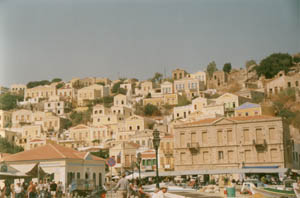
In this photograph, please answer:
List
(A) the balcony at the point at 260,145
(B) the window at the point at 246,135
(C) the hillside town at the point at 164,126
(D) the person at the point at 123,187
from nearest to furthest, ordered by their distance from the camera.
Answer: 1. (D) the person at the point at 123,187
2. (C) the hillside town at the point at 164,126
3. (A) the balcony at the point at 260,145
4. (B) the window at the point at 246,135

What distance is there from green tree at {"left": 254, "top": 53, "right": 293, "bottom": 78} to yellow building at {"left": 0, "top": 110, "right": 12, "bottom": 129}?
3853 cm

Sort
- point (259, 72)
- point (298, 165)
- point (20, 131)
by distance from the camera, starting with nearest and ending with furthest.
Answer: point (298, 165), point (20, 131), point (259, 72)

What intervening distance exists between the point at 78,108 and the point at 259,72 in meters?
29.5

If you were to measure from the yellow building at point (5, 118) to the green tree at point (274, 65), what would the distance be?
38526 millimetres

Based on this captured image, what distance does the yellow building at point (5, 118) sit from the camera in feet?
173

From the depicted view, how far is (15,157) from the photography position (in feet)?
68.2

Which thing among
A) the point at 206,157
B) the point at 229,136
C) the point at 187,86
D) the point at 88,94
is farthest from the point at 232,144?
the point at 88,94

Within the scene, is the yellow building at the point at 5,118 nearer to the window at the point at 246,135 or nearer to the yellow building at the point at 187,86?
the yellow building at the point at 187,86

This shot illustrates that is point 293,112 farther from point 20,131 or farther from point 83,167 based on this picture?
point 20,131

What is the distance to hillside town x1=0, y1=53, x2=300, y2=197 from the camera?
2428cm

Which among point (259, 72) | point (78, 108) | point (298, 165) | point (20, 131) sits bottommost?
point (298, 165)

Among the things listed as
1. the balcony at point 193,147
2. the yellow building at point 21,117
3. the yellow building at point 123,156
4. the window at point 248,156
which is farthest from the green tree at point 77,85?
the window at point 248,156

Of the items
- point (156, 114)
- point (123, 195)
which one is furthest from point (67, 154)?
point (156, 114)

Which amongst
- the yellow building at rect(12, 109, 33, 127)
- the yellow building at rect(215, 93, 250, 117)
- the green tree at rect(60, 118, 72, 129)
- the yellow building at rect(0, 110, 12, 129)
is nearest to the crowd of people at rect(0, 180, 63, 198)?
the yellow building at rect(215, 93, 250, 117)
